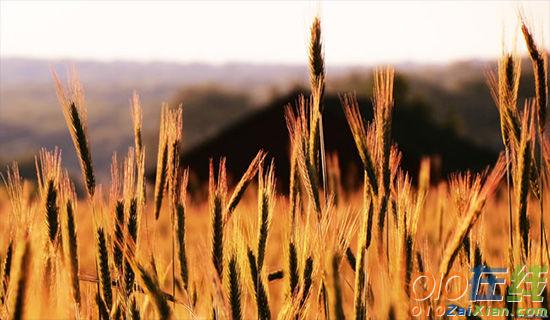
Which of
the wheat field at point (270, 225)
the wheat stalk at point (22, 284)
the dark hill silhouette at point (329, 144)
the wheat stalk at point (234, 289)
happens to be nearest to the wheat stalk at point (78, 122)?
the wheat field at point (270, 225)

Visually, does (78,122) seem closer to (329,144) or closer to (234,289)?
(234,289)

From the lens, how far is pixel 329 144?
10578 millimetres

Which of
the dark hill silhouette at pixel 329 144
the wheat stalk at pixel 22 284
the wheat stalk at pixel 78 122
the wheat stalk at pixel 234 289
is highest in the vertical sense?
the wheat stalk at pixel 78 122

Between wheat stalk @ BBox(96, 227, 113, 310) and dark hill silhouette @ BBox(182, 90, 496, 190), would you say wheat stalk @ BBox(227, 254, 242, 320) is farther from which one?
dark hill silhouette @ BBox(182, 90, 496, 190)

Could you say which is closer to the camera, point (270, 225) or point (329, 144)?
point (270, 225)

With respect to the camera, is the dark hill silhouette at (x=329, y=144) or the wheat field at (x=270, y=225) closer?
the wheat field at (x=270, y=225)

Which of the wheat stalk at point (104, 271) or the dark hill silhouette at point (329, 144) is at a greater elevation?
the wheat stalk at point (104, 271)

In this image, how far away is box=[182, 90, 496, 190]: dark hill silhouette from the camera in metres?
10.7

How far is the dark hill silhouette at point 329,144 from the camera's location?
10.7 meters

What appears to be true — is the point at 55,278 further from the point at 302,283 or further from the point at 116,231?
the point at 302,283

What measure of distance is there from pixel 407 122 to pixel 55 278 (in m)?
11.5

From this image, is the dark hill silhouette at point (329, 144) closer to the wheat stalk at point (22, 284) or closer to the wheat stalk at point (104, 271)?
the wheat stalk at point (104, 271)

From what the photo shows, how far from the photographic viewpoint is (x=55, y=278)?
1.45m

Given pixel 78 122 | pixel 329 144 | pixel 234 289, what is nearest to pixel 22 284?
pixel 234 289
